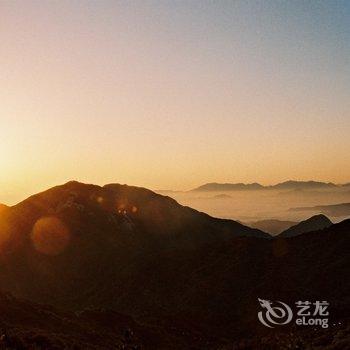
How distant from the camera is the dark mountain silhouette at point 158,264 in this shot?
6762 centimetres

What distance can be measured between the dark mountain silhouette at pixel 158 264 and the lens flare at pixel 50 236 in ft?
0.86

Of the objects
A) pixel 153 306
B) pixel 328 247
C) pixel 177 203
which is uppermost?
pixel 177 203

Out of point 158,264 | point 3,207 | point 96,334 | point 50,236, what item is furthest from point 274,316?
point 3,207

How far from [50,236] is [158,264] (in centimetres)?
4546

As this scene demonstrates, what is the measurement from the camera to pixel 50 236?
131250 millimetres

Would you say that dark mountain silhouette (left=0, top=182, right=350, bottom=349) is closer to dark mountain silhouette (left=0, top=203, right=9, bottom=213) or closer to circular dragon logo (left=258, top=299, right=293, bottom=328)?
circular dragon logo (left=258, top=299, right=293, bottom=328)

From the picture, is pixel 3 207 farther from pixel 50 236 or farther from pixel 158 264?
pixel 158 264

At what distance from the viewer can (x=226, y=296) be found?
247ft

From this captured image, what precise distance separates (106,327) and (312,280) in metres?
36.4

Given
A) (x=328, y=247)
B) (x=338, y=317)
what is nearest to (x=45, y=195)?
(x=328, y=247)

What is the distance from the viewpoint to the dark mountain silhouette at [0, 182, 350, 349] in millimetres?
67625

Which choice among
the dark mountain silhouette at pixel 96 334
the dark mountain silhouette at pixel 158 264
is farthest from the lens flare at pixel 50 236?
the dark mountain silhouette at pixel 96 334

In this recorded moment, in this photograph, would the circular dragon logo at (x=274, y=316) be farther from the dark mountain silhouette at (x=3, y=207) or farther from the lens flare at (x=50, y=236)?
the dark mountain silhouette at (x=3, y=207)

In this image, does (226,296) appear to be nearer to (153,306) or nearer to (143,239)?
(153,306)
